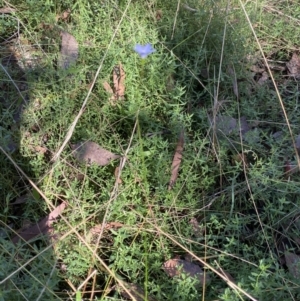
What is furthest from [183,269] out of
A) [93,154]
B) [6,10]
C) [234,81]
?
[6,10]

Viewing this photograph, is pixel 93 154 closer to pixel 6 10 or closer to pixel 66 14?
pixel 66 14

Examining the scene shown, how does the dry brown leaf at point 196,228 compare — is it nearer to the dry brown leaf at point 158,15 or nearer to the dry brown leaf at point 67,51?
the dry brown leaf at point 67,51

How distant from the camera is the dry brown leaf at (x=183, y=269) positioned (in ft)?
5.19

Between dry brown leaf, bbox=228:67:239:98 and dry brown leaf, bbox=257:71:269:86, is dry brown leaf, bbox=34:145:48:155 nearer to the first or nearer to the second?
dry brown leaf, bbox=228:67:239:98

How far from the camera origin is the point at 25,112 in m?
1.98

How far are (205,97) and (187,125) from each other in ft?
0.86

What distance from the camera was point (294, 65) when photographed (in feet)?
7.68

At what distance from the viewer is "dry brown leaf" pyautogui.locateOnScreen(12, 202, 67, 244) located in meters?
1.71

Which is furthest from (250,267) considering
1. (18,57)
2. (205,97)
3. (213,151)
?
(18,57)

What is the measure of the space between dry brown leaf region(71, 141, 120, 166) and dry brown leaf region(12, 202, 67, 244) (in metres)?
0.19

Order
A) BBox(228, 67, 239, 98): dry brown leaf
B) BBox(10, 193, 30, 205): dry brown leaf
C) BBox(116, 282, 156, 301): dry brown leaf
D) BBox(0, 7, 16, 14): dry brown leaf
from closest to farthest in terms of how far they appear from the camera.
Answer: BBox(116, 282, 156, 301): dry brown leaf < BBox(10, 193, 30, 205): dry brown leaf < BBox(228, 67, 239, 98): dry brown leaf < BBox(0, 7, 16, 14): dry brown leaf

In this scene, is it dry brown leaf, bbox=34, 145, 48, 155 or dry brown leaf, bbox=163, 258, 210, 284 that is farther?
dry brown leaf, bbox=34, 145, 48, 155

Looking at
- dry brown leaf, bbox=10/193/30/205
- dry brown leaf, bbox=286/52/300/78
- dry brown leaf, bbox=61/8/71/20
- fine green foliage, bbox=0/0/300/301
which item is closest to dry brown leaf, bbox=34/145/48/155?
fine green foliage, bbox=0/0/300/301

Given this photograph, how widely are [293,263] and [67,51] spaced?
119cm
